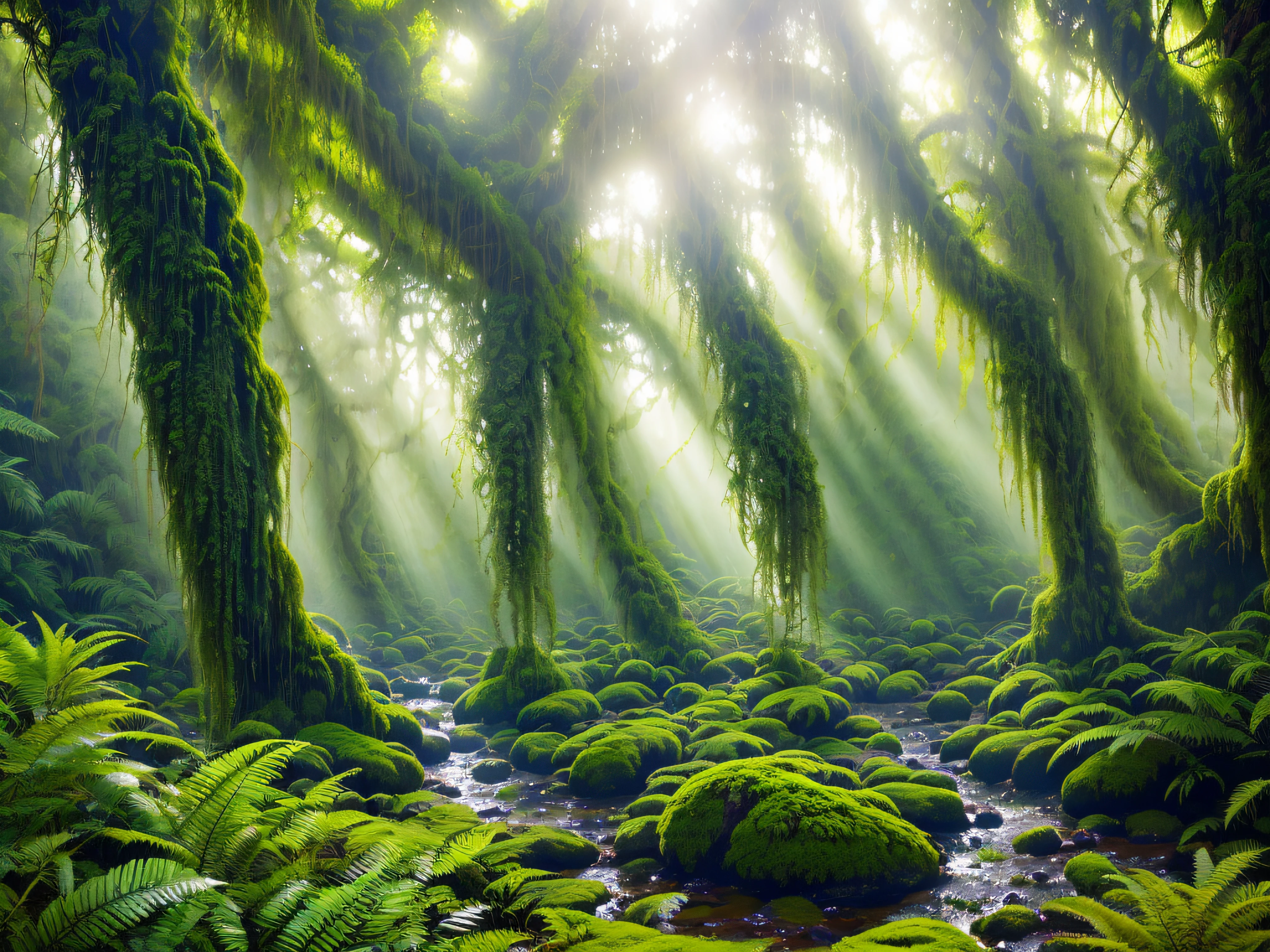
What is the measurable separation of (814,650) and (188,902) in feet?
30.8

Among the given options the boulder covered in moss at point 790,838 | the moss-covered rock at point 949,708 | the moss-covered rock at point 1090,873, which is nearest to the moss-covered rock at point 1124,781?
the moss-covered rock at point 1090,873

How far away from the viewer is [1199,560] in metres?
7.44

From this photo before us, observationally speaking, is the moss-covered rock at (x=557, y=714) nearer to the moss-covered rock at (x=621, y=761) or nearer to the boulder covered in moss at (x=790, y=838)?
the moss-covered rock at (x=621, y=761)

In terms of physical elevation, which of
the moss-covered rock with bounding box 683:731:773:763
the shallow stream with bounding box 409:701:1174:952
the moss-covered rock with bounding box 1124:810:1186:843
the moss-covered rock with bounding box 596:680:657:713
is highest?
the moss-covered rock with bounding box 596:680:657:713

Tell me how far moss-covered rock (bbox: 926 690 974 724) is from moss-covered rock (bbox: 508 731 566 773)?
13.1 feet

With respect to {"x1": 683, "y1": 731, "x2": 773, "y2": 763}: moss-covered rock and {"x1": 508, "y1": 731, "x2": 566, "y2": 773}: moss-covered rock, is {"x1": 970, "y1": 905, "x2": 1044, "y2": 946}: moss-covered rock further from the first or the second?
{"x1": 508, "y1": 731, "x2": 566, "y2": 773}: moss-covered rock

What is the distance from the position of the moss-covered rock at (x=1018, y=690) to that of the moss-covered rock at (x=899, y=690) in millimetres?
1214

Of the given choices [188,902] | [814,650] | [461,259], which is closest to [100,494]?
[461,259]

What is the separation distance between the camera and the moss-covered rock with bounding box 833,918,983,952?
2785 millimetres

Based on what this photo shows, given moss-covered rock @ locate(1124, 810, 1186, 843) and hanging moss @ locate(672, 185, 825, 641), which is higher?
hanging moss @ locate(672, 185, 825, 641)

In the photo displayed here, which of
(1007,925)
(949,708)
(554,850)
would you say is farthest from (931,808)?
(949,708)

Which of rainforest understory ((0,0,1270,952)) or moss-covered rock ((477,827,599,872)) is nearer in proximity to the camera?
rainforest understory ((0,0,1270,952))

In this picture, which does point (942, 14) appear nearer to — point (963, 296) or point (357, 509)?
point (963, 296)

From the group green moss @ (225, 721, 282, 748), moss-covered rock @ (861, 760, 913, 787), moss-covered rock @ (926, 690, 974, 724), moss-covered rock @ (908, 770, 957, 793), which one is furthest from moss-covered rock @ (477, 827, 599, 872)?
moss-covered rock @ (926, 690, 974, 724)
